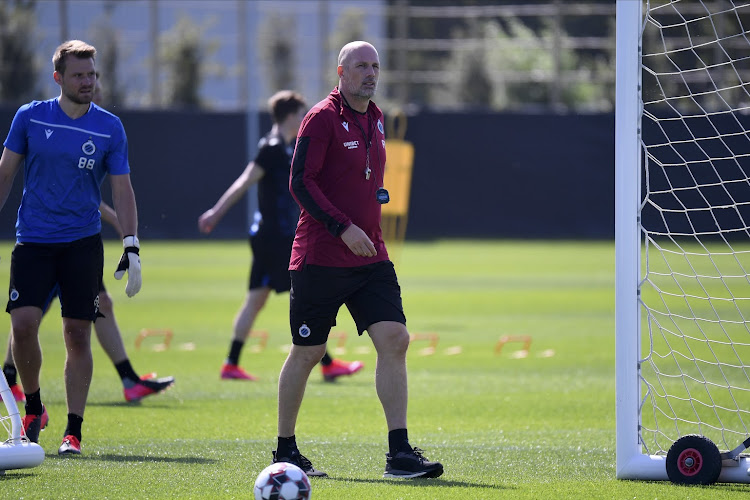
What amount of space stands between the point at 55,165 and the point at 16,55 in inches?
958

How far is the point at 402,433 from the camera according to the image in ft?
19.8

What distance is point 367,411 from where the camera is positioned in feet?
Result: 27.9

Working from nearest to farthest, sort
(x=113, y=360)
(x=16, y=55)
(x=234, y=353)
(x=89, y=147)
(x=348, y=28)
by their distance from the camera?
(x=89, y=147)
(x=113, y=360)
(x=234, y=353)
(x=16, y=55)
(x=348, y=28)

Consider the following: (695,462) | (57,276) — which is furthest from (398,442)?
(57,276)

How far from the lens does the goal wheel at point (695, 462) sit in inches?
228

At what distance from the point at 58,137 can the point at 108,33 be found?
81.5 ft

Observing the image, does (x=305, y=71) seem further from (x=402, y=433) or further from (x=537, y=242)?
(x=402, y=433)

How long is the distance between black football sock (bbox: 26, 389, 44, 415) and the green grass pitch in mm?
338

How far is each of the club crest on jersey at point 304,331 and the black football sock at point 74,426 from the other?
1.65 meters

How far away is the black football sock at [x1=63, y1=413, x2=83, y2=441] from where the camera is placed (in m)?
6.75

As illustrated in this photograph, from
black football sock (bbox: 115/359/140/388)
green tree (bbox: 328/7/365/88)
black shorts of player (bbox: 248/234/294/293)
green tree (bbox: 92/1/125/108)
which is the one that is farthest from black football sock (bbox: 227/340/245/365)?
green tree (bbox: 328/7/365/88)

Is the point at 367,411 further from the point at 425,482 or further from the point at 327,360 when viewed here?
the point at 425,482

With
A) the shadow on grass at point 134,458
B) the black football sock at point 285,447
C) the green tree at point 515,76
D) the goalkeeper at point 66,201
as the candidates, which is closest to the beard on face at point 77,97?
the goalkeeper at point 66,201

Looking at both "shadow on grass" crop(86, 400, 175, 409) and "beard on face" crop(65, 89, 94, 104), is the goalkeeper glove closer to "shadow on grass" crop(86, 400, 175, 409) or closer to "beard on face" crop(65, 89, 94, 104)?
"beard on face" crop(65, 89, 94, 104)
